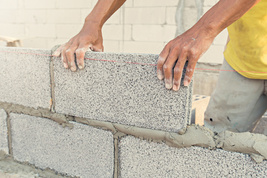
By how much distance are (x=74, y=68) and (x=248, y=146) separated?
1.11 m

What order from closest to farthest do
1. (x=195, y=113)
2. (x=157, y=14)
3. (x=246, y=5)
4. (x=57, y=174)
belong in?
(x=246, y=5) → (x=57, y=174) → (x=195, y=113) → (x=157, y=14)

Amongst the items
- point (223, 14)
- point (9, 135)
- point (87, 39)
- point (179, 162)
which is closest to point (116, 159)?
point (179, 162)

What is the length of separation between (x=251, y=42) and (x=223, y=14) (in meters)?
0.69

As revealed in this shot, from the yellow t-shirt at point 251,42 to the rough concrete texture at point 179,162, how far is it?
80 centimetres

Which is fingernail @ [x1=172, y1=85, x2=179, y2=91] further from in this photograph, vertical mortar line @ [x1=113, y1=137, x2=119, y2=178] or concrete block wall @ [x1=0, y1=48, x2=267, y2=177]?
vertical mortar line @ [x1=113, y1=137, x2=119, y2=178]

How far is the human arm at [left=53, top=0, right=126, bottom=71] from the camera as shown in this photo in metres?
1.57

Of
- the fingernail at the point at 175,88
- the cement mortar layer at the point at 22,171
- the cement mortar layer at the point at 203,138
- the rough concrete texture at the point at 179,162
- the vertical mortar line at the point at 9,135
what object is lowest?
the cement mortar layer at the point at 22,171

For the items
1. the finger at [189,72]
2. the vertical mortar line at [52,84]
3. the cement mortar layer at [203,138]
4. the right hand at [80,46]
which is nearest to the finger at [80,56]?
the right hand at [80,46]

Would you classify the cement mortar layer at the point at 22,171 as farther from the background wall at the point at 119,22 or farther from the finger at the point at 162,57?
the background wall at the point at 119,22

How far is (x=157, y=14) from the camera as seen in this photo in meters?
4.76

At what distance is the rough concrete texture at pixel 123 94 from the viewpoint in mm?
1397

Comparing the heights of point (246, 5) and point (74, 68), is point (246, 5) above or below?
above

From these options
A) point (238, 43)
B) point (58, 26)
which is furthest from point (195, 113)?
point (58, 26)

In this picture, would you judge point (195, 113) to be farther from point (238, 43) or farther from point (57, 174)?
point (57, 174)
